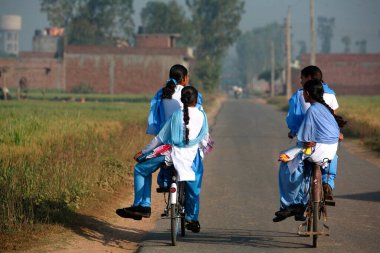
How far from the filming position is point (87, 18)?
402 ft

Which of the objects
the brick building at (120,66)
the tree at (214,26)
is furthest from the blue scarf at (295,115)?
the tree at (214,26)

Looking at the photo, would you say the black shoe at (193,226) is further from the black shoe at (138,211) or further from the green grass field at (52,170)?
the green grass field at (52,170)

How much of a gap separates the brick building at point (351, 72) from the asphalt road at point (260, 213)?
7580 centimetres

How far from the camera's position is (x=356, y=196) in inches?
555

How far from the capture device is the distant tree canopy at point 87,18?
11944 centimetres

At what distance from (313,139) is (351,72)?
88.8 metres

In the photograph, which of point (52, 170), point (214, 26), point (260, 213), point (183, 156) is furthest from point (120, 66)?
point (183, 156)

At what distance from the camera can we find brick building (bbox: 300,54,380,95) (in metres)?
96.3

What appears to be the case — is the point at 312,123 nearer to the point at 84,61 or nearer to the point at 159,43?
the point at 84,61

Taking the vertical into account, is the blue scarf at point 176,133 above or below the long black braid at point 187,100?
below

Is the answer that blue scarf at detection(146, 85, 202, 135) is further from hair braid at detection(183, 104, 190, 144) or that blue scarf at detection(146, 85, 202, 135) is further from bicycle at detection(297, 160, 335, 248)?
bicycle at detection(297, 160, 335, 248)

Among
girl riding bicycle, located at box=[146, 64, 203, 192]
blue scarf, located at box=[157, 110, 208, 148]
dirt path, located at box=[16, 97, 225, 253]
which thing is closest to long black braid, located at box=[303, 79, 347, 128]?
blue scarf, located at box=[157, 110, 208, 148]

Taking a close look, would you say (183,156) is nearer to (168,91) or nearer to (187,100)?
(187,100)

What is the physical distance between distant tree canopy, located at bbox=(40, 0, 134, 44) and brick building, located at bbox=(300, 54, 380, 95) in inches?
1312
